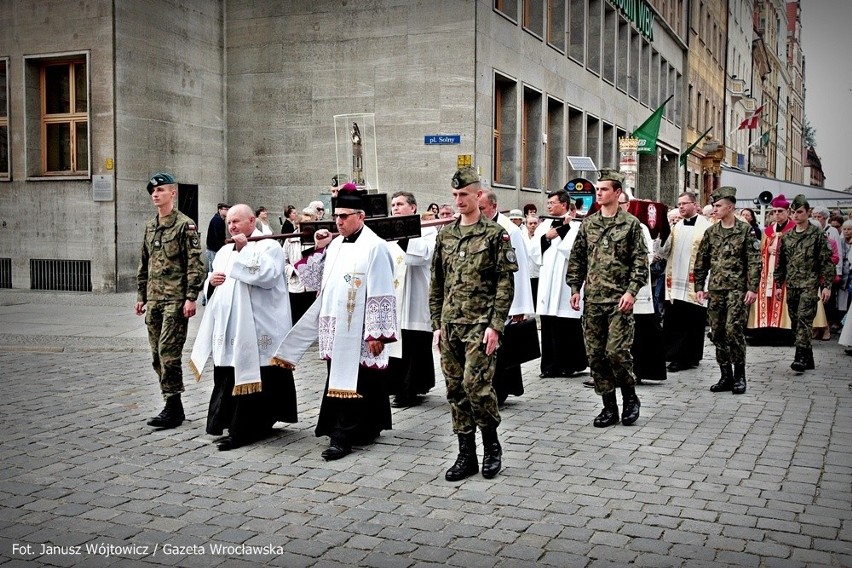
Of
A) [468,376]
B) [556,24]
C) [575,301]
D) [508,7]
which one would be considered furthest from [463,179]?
[556,24]

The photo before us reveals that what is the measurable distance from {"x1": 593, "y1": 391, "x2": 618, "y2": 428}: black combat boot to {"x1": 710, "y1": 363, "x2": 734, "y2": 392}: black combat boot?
7.52 feet

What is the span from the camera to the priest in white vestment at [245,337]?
7309mm

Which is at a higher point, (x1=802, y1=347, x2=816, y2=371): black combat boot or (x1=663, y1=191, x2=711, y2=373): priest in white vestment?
(x1=663, y1=191, x2=711, y2=373): priest in white vestment

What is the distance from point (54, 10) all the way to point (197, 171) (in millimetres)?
4653

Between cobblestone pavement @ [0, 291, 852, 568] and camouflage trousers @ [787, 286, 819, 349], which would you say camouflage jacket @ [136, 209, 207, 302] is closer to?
cobblestone pavement @ [0, 291, 852, 568]

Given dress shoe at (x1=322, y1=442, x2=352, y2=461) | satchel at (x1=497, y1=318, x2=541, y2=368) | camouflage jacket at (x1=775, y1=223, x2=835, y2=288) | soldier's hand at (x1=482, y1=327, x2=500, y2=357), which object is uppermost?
camouflage jacket at (x1=775, y1=223, x2=835, y2=288)

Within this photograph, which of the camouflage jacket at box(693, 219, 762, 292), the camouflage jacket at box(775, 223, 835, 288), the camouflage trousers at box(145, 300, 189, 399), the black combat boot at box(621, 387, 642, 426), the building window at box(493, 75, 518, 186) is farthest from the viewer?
the building window at box(493, 75, 518, 186)

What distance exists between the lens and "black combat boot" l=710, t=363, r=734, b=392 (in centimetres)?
991

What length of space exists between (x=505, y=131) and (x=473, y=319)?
18.8 metres

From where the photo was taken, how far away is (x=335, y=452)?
6.89 meters

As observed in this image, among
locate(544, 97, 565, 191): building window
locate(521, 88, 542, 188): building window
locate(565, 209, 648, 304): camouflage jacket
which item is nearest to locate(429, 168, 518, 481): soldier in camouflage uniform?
locate(565, 209, 648, 304): camouflage jacket

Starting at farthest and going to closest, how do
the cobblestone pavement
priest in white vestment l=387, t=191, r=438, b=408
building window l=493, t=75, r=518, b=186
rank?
building window l=493, t=75, r=518, b=186 < priest in white vestment l=387, t=191, r=438, b=408 < the cobblestone pavement

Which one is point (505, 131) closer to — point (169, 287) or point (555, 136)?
point (555, 136)

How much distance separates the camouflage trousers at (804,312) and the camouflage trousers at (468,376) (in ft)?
21.6
